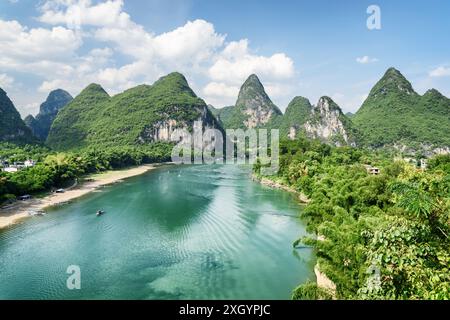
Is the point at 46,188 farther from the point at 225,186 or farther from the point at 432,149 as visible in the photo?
the point at 432,149

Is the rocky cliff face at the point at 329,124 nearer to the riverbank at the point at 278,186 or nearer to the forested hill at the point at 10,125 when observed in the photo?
the riverbank at the point at 278,186

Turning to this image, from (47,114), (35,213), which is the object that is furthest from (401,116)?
(47,114)

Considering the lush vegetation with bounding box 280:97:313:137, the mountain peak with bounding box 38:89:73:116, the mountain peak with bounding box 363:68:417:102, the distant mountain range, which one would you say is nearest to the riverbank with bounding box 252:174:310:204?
the distant mountain range

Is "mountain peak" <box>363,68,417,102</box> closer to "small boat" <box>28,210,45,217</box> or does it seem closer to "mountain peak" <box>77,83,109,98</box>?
"mountain peak" <box>77,83,109,98</box>

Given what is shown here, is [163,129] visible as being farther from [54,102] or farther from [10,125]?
[54,102]
